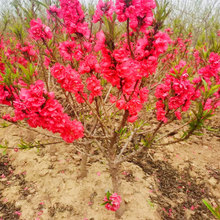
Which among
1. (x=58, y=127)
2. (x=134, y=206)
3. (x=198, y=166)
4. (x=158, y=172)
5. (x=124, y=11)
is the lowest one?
(x=134, y=206)

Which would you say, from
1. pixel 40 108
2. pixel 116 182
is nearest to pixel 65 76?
pixel 40 108

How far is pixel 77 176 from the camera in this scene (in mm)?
3016

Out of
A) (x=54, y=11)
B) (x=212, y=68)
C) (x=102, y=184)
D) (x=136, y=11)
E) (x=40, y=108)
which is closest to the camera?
(x=136, y=11)

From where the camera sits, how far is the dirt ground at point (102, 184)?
8.20 ft

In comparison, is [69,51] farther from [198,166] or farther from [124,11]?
[198,166]

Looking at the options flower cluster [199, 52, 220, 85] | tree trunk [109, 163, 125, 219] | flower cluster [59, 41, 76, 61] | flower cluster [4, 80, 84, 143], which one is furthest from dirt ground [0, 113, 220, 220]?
flower cluster [199, 52, 220, 85]

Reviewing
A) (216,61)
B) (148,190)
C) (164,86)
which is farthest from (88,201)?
(216,61)

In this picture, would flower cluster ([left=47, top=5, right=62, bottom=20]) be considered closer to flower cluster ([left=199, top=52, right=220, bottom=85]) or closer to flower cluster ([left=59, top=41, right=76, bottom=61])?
flower cluster ([left=59, top=41, right=76, bottom=61])

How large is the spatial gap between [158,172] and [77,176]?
1605 mm

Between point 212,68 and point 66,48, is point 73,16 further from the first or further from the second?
point 212,68

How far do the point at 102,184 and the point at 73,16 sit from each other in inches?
106

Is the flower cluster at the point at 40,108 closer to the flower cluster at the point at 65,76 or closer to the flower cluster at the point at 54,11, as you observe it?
the flower cluster at the point at 65,76

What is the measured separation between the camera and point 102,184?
2916 mm

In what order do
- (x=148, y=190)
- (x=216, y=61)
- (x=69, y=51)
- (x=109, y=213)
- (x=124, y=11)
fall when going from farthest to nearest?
(x=148, y=190) → (x=109, y=213) → (x=69, y=51) → (x=216, y=61) → (x=124, y=11)
